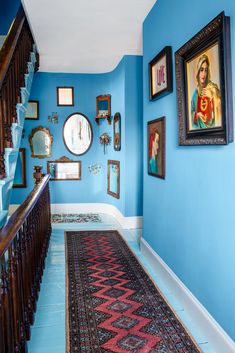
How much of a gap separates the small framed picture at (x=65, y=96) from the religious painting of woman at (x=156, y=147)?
3158 millimetres

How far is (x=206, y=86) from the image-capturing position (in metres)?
2.07

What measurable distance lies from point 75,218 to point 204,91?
14.3 feet

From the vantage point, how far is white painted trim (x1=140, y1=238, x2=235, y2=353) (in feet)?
6.47

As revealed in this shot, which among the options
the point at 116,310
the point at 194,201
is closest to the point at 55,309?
the point at 116,310

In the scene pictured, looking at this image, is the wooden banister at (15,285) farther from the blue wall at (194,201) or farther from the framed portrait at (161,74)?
the framed portrait at (161,74)

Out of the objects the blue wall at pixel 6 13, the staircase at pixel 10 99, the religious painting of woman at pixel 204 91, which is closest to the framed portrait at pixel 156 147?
the religious painting of woman at pixel 204 91

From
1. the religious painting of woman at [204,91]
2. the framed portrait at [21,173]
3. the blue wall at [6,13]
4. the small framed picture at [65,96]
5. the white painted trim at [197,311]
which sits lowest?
the white painted trim at [197,311]

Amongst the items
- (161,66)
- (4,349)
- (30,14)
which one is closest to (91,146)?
(30,14)

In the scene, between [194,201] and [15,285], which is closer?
[15,285]

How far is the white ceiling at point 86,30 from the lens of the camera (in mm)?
3469

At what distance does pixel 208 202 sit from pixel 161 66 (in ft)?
4.97

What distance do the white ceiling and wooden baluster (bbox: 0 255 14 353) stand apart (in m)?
2.87

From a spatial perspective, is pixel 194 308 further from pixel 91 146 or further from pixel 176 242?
pixel 91 146

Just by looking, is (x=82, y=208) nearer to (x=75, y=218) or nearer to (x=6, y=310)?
(x=75, y=218)
